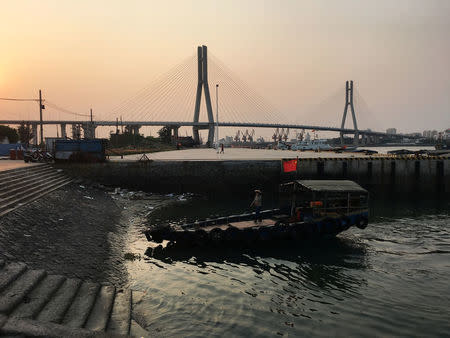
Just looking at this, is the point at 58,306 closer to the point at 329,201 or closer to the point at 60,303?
the point at 60,303

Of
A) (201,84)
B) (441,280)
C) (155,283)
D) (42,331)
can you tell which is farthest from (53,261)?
(201,84)

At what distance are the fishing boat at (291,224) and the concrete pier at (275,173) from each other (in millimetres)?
13164

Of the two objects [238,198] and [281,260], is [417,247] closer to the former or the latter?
[281,260]

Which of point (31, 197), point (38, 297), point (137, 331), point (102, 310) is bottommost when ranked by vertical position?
point (137, 331)

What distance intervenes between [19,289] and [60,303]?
934 mm

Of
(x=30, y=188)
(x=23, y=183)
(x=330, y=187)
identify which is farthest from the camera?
(x=23, y=183)

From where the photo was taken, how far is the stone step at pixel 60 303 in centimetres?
675

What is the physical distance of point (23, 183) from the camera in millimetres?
19234

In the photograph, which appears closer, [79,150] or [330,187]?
[330,187]

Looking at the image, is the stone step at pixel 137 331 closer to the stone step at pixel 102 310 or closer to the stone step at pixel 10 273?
the stone step at pixel 102 310

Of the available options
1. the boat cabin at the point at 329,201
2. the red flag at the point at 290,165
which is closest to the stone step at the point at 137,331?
the boat cabin at the point at 329,201

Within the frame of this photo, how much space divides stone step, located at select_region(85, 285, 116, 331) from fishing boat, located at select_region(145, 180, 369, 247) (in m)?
4.90

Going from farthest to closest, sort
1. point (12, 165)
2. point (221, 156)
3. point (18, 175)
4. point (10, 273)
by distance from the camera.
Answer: point (221, 156)
point (12, 165)
point (18, 175)
point (10, 273)

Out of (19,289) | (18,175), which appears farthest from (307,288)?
(18,175)
